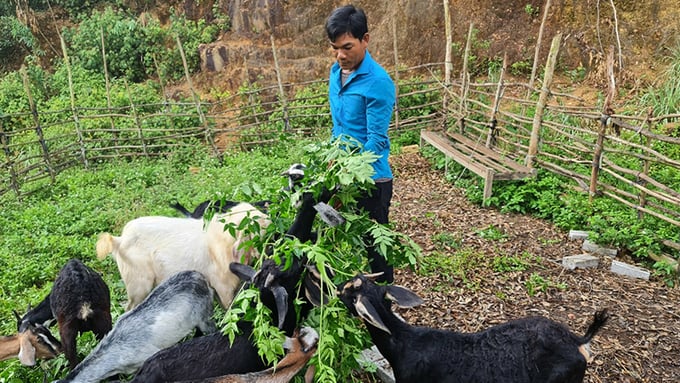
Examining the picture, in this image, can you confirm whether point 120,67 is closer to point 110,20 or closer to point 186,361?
point 110,20

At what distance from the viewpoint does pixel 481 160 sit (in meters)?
7.39

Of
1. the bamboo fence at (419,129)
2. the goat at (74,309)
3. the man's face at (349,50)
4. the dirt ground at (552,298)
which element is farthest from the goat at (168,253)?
the bamboo fence at (419,129)

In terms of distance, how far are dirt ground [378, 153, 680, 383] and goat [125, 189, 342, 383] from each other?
5.54 feet

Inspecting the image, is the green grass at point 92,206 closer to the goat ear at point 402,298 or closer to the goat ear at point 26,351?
the goat ear at point 26,351

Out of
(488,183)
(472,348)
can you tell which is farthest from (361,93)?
(488,183)

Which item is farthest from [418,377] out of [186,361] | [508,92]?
[508,92]

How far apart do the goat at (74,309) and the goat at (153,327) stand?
34 centimetres

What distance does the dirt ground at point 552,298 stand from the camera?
366 cm

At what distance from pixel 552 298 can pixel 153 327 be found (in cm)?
350

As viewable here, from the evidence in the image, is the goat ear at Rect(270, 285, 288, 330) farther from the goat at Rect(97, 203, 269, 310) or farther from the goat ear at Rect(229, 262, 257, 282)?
the goat at Rect(97, 203, 269, 310)

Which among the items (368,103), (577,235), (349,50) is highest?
(349,50)

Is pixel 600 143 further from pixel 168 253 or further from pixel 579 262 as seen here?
pixel 168 253

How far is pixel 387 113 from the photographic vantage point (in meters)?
3.18

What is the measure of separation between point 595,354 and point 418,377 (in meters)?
1.78
